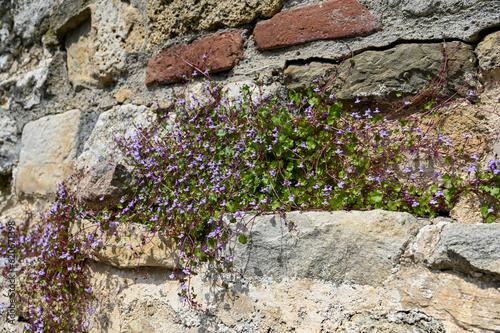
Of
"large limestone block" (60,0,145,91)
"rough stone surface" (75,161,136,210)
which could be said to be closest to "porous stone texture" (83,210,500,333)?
"rough stone surface" (75,161,136,210)

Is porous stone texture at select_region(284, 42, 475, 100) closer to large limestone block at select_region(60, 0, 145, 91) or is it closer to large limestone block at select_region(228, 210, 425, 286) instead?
large limestone block at select_region(228, 210, 425, 286)

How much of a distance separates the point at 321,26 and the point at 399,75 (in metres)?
0.37

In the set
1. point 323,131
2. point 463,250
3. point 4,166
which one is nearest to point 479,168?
point 463,250

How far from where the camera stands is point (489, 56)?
1337 millimetres

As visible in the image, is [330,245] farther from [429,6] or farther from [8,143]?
[8,143]

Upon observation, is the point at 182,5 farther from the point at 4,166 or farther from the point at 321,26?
the point at 4,166

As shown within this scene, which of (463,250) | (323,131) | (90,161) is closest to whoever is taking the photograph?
(463,250)

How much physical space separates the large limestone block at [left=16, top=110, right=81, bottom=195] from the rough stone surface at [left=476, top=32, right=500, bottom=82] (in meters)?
1.91

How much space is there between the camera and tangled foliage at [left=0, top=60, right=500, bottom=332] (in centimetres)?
142

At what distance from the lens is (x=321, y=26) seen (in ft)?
5.34

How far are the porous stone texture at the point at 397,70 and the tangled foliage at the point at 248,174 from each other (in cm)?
6

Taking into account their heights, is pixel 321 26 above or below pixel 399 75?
above

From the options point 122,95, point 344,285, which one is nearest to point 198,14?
point 122,95

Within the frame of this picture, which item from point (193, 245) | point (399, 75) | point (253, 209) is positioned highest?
point (399, 75)
